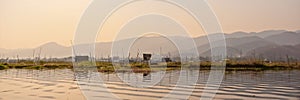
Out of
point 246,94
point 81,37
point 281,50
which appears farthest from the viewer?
point 281,50

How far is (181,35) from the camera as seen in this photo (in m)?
16.6

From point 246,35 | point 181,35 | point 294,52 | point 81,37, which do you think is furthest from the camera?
point 246,35

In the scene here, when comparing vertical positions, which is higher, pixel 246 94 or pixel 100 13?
pixel 100 13

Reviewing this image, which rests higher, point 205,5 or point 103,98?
point 205,5

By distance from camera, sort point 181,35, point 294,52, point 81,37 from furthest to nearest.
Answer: point 294,52 → point 181,35 → point 81,37

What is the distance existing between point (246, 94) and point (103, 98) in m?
4.85

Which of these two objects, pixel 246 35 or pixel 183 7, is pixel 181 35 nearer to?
pixel 183 7

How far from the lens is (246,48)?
420ft

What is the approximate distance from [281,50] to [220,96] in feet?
389

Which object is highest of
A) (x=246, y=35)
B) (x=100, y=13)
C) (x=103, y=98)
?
(x=246, y=35)

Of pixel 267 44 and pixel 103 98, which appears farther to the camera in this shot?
pixel 267 44

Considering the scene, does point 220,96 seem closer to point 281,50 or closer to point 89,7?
point 89,7

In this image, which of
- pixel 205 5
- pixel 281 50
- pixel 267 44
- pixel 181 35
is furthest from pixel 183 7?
pixel 267 44

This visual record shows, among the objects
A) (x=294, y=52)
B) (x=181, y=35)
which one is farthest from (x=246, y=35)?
(x=181, y=35)
